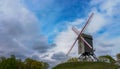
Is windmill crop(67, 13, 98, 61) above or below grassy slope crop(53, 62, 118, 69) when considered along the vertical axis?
above

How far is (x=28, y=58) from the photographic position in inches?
4569

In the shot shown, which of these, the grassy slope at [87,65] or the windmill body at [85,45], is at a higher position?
the windmill body at [85,45]

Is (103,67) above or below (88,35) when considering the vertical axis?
below

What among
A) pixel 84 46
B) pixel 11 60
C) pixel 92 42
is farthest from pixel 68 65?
pixel 11 60

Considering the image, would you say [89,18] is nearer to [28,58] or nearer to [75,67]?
[75,67]

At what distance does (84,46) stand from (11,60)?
1301 inches

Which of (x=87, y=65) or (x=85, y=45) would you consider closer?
(x=87, y=65)

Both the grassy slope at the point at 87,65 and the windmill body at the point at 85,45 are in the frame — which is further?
the windmill body at the point at 85,45

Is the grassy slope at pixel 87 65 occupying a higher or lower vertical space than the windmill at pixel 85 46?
lower

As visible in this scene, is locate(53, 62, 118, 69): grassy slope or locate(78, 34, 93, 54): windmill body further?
locate(78, 34, 93, 54): windmill body

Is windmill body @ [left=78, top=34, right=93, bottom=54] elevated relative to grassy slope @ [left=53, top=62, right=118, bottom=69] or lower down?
elevated

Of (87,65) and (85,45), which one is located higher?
(85,45)

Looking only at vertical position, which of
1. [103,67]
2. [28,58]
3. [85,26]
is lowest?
[103,67]

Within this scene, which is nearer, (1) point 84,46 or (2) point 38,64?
(1) point 84,46
